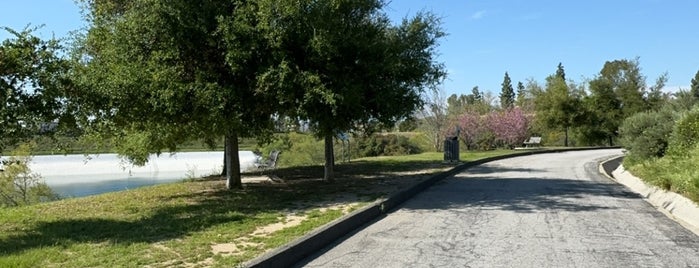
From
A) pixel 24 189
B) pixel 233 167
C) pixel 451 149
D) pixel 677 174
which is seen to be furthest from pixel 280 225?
pixel 24 189

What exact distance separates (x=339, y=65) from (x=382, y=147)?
34281 millimetres

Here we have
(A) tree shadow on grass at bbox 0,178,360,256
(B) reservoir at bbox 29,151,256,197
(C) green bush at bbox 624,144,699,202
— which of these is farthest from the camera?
(B) reservoir at bbox 29,151,256,197

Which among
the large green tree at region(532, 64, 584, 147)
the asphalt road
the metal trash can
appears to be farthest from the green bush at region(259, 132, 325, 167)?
the asphalt road

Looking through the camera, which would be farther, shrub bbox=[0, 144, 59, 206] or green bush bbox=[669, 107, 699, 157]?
shrub bbox=[0, 144, 59, 206]

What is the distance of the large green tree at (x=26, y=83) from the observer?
8.52m

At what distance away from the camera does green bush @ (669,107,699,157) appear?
522 inches

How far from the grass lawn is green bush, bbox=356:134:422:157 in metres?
30.4

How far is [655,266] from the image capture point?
611cm

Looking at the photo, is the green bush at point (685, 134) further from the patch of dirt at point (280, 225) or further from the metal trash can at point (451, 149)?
the patch of dirt at point (280, 225)

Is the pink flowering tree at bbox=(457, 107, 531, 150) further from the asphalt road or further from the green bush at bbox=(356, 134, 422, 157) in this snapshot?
the asphalt road

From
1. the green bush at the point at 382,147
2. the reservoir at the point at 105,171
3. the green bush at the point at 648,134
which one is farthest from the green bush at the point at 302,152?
the green bush at the point at 648,134

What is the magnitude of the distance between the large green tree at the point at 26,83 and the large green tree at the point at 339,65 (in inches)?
145

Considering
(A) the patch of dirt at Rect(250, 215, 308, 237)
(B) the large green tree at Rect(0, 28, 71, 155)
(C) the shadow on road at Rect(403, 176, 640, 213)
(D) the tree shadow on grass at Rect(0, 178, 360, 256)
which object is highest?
(B) the large green tree at Rect(0, 28, 71, 155)

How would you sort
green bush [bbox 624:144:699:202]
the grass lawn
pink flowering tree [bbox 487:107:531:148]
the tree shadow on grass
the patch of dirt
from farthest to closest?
pink flowering tree [bbox 487:107:531:148]
green bush [bbox 624:144:699:202]
the patch of dirt
the tree shadow on grass
the grass lawn
